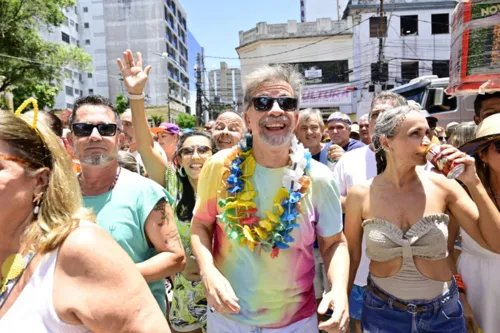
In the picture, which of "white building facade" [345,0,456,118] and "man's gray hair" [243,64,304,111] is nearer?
"man's gray hair" [243,64,304,111]

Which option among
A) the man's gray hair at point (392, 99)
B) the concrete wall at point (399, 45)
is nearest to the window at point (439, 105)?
the man's gray hair at point (392, 99)

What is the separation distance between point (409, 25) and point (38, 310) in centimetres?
3228

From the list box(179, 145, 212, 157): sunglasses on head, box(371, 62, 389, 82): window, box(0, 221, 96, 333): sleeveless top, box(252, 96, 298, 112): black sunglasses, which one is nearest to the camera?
box(0, 221, 96, 333): sleeveless top

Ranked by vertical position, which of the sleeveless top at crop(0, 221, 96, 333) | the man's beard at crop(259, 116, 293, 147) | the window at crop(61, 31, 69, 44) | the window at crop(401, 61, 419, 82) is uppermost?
the window at crop(61, 31, 69, 44)

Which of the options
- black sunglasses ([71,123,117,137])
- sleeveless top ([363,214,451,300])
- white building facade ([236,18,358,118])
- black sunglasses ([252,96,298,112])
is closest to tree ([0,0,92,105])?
white building facade ([236,18,358,118])

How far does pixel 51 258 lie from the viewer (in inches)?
49.1

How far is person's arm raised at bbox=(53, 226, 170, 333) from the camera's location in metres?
1.21

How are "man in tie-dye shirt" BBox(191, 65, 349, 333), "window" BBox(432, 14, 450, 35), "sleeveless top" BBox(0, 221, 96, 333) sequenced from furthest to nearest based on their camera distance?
"window" BBox(432, 14, 450, 35) < "man in tie-dye shirt" BBox(191, 65, 349, 333) < "sleeveless top" BBox(0, 221, 96, 333)

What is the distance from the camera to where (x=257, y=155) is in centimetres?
216

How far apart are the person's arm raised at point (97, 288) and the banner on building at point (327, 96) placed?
2786 centimetres

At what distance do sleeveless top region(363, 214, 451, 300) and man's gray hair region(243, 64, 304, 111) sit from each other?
0.91 m

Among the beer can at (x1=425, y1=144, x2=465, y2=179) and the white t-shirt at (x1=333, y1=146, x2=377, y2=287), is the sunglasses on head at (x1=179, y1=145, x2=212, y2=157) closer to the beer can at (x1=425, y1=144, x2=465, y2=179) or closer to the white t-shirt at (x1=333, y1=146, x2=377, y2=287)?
the white t-shirt at (x1=333, y1=146, x2=377, y2=287)

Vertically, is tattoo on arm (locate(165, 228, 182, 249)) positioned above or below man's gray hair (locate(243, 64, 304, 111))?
below

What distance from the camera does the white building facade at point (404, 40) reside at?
28406 millimetres
